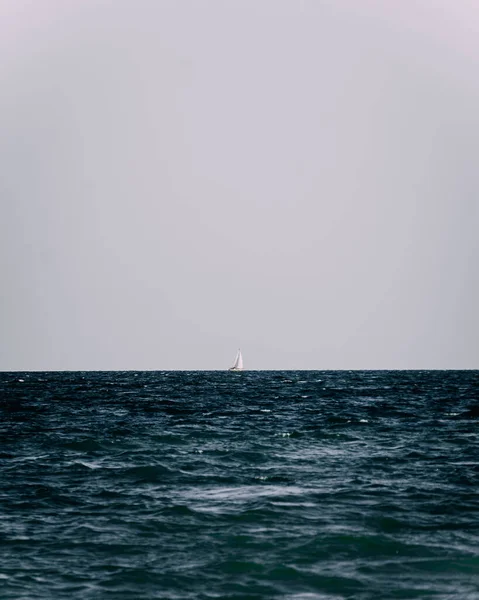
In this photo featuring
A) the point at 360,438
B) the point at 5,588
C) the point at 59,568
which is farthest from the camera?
the point at 360,438

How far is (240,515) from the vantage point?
20016 millimetres

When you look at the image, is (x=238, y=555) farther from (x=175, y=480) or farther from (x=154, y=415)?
(x=154, y=415)

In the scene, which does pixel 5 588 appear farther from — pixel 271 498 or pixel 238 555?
pixel 271 498

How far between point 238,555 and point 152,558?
174cm

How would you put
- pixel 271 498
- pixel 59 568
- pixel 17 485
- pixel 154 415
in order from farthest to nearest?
pixel 154 415 → pixel 17 485 → pixel 271 498 → pixel 59 568

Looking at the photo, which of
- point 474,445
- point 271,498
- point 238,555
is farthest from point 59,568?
point 474,445

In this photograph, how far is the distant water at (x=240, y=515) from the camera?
1509cm

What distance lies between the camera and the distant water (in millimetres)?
15086

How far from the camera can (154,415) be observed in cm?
5091

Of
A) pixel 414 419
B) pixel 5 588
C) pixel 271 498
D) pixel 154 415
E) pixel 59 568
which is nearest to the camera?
pixel 5 588

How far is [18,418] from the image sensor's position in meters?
48.6

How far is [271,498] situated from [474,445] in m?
14.5

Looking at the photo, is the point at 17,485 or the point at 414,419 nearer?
the point at 17,485

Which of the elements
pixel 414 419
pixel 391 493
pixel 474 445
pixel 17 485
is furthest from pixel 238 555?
Answer: pixel 414 419
